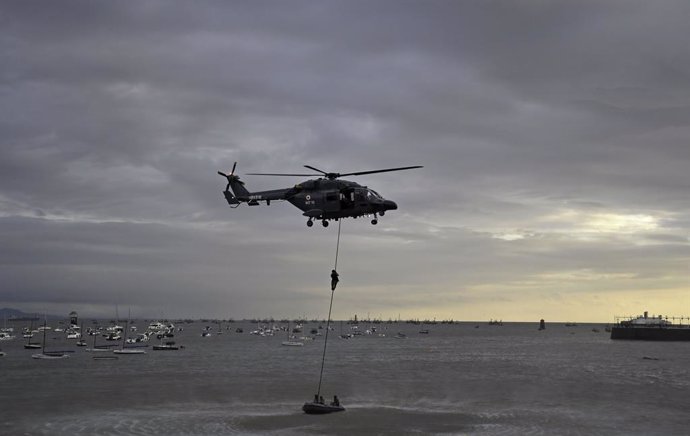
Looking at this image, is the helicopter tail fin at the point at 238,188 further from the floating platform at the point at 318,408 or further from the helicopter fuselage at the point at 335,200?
the floating platform at the point at 318,408

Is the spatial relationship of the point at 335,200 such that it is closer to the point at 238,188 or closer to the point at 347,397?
the point at 238,188

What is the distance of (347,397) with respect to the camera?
7206 cm

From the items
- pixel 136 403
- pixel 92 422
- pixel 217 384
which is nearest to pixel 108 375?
pixel 217 384

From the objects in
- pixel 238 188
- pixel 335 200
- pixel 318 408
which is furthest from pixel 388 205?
pixel 318 408

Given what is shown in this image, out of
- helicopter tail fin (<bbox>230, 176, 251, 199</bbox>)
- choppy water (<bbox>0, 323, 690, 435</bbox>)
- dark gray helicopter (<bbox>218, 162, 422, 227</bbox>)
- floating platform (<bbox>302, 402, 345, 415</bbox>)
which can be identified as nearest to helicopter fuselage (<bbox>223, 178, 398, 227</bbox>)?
dark gray helicopter (<bbox>218, 162, 422, 227</bbox>)

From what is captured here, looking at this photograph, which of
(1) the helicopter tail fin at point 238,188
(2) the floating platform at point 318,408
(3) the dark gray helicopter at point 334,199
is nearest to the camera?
(3) the dark gray helicopter at point 334,199

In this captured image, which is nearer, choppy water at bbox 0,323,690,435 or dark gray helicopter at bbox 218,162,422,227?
dark gray helicopter at bbox 218,162,422,227

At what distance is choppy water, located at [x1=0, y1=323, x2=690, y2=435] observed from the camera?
183 ft

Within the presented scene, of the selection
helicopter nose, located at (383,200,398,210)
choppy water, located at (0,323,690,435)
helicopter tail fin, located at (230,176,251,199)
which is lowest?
choppy water, located at (0,323,690,435)

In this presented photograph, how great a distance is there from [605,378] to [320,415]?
52953 mm

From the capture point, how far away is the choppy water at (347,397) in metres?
55.9

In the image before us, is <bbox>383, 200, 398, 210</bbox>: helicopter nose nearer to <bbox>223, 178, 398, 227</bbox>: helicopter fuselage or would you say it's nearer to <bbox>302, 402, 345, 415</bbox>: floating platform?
<bbox>223, 178, 398, 227</bbox>: helicopter fuselage

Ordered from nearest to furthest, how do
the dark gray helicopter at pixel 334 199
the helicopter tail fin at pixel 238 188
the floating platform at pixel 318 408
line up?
the dark gray helicopter at pixel 334 199 < the helicopter tail fin at pixel 238 188 < the floating platform at pixel 318 408

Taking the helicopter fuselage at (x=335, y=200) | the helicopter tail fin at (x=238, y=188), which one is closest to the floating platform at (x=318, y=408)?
the helicopter tail fin at (x=238, y=188)
